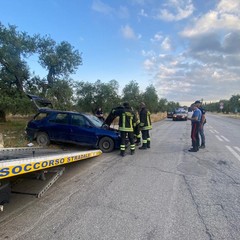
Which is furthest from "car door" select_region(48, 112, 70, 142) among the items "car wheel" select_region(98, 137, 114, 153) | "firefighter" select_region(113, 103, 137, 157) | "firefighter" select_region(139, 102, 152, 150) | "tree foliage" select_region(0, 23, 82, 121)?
"tree foliage" select_region(0, 23, 82, 121)

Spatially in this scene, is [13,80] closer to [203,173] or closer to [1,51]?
[1,51]

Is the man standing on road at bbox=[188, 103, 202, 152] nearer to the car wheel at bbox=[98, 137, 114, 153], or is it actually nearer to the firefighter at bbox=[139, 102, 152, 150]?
the firefighter at bbox=[139, 102, 152, 150]

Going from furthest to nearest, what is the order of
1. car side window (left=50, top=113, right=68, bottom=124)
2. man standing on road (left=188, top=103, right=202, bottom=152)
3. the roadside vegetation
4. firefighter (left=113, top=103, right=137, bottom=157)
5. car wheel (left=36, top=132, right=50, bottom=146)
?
the roadside vegetation, car wheel (left=36, top=132, right=50, bottom=146), car side window (left=50, top=113, right=68, bottom=124), man standing on road (left=188, top=103, right=202, bottom=152), firefighter (left=113, top=103, right=137, bottom=157)

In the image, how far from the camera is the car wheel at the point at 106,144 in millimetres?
10125

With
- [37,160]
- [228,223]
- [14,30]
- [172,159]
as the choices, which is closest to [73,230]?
[37,160]

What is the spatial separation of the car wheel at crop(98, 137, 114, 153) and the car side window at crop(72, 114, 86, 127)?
974mm

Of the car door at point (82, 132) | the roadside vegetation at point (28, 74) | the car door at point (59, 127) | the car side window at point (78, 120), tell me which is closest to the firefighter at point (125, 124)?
the car door at point (82, 132)

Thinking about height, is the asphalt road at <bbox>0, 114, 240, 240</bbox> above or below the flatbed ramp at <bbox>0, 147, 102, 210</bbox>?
below

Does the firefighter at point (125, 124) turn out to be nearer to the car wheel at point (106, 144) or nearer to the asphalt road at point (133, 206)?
the car wheel at point (106, 144)

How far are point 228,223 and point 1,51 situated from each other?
19.1 m

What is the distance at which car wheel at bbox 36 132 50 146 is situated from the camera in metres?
10.8

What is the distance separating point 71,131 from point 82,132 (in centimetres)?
47

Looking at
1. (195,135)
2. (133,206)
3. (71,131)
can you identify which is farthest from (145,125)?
(133,206)

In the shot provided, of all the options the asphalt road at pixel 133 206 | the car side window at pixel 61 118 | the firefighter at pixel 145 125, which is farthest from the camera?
the firefighter at pixel 145 125
